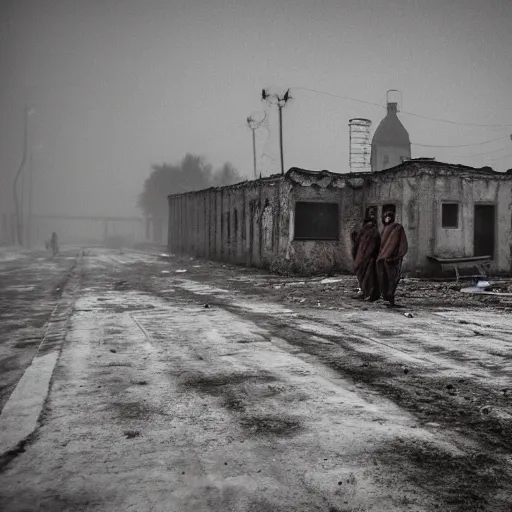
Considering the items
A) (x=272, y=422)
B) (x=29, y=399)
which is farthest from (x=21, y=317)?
(x=272, y=422)

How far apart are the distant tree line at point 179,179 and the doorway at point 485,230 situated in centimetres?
4786

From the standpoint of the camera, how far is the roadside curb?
10.8 feet

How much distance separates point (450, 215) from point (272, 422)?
14.9 meters

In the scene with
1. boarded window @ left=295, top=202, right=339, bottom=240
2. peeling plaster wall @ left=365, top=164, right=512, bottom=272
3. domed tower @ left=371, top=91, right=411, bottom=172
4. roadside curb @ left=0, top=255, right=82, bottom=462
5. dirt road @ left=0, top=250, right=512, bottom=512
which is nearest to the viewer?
dirt road @ left=0, top=250, right=512, bottom=512

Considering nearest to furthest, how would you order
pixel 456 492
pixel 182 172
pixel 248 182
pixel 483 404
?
pixel 456 492, pixel 483 404, pixel 248 182, pixel 182 172

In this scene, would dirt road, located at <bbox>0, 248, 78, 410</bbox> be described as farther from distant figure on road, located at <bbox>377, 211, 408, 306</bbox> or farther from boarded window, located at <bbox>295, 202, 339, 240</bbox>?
boarded window, located at <bbox>295, 202, 339, 240</bbox>

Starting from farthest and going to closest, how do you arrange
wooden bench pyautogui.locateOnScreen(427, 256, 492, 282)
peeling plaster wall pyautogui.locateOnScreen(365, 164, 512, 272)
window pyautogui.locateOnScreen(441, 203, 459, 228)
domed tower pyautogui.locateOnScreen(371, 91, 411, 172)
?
1. domed tower pyautogui.locateOnScreen(371, 91, 411, 172)
2. window pyautogui.locateOnScreen(441, 203, 459, 228)
3. peeling plaster wall pyautogui.locateOnScreen(365, 164, 512, 272)
4. wooden bench pyautogui.locateOnScreen(427, 256, 492, 282)

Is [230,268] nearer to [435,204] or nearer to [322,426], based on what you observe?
[435,204]

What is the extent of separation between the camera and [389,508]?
251 centimetres

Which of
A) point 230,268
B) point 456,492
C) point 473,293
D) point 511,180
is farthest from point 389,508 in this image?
point 230,268

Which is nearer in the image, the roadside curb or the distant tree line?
the roadside curb

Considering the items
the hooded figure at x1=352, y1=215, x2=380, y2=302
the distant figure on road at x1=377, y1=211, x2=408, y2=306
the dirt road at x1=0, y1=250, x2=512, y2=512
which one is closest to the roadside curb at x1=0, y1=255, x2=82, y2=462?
the dirt road at x1=0, y1=250, x2=512, y2=512

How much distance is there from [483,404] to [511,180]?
15608 millimetres

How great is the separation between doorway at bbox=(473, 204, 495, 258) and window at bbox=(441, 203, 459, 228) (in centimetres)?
105
